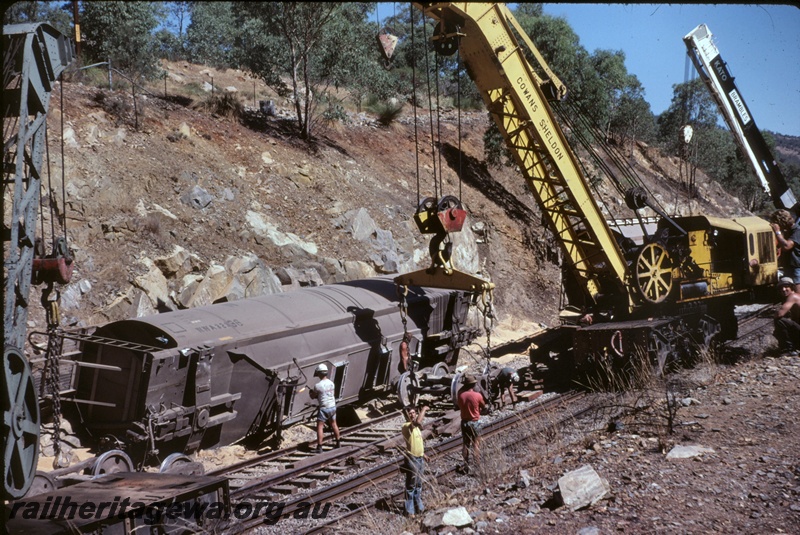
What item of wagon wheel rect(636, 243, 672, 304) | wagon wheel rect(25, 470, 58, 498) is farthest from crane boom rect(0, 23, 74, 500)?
wagon wheel rect(636, 243, 672, 304)

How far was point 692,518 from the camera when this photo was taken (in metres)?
6.73

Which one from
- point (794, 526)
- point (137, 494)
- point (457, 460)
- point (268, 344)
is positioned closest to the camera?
point (794, 526)

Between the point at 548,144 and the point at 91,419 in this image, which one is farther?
the point at 548,144

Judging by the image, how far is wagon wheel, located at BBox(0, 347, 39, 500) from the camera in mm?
6086

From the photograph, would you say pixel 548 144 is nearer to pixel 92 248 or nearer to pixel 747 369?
pixel 747 369

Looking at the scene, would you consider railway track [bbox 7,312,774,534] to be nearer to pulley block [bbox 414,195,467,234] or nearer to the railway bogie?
the railway bogie

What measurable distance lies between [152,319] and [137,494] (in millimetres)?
4448

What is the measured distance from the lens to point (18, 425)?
633 cm

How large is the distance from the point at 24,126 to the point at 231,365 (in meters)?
4.92

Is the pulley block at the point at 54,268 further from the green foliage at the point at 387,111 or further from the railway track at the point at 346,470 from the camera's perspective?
the green foliage at the point at 387,111

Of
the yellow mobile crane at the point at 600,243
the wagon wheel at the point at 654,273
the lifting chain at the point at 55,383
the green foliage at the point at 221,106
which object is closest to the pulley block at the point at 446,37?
the yellow mobile crane at the point at 600,243

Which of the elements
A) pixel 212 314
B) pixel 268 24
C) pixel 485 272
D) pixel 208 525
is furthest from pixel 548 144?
pixel 268 24

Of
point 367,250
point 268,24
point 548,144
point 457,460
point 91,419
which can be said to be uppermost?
point 268,24

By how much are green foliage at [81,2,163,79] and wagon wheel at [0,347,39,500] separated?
72.2ft
